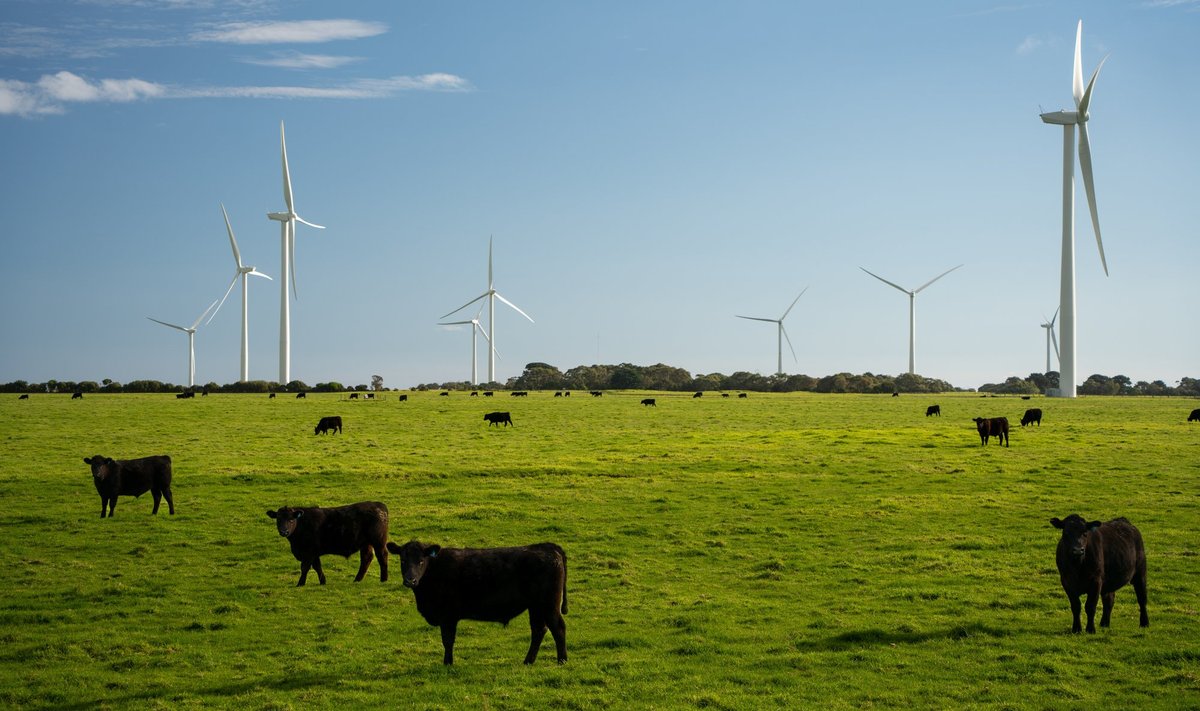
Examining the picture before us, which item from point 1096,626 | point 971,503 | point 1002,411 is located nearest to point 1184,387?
point 1002,411

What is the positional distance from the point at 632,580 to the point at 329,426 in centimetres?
3022

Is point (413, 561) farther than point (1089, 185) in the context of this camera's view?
No

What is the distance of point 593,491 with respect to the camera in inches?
1047

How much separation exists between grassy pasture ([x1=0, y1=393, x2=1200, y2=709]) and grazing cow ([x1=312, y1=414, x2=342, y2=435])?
500 cm

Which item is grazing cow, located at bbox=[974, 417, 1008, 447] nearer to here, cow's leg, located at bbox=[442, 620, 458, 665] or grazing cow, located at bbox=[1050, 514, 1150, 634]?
grazing cow, located at bbox=[1050, 514, 1150, 634]

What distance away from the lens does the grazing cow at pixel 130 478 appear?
22.7 meters

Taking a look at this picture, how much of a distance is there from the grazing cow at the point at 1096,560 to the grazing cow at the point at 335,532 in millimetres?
10067

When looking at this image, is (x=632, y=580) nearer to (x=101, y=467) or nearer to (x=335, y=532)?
(x=335, y=532)

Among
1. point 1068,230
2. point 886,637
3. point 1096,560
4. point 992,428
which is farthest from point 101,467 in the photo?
point 1068,230

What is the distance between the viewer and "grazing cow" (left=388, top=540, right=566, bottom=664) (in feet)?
36.6

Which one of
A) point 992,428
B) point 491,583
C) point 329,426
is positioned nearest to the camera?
point 491,583

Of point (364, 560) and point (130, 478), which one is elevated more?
point (130, 478)

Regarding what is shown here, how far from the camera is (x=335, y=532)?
52.6 feet

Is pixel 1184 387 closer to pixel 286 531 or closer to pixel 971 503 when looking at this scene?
→ pixel 971 503
